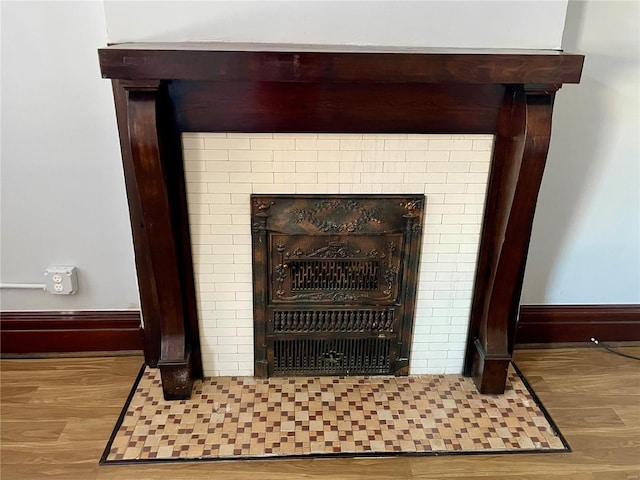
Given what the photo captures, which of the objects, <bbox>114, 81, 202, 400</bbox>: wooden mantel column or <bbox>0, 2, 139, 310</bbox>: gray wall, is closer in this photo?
<bbox>114, 81, 202, 400</bbox>: wooden mantel column

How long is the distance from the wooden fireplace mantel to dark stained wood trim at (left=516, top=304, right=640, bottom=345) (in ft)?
0.92

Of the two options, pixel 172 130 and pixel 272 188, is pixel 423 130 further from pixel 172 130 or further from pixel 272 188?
pixel 172 130

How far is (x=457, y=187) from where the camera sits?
1702mm

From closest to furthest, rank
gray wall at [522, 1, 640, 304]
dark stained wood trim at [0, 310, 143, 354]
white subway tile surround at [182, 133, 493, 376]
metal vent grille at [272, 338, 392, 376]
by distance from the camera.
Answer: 1. white subway tile surround at [182, 133, 493, 376]
2. gray wall at [522, 1, 640, 304]
3. metal vent grille at [272, 338, 392, 376]
4. dark stained wood trim at [0, 310, 143, 354]

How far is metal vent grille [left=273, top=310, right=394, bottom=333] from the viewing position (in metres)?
1.84

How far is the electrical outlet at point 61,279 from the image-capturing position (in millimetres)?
1920

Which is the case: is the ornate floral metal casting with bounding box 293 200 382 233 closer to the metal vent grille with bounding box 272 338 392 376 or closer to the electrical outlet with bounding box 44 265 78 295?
the metal vent grille with bounding box 272 338 392 376

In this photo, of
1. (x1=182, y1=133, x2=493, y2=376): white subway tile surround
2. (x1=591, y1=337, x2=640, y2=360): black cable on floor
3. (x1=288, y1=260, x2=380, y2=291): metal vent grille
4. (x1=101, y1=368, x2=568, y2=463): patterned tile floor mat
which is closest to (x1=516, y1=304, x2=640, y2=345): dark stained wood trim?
(x1=591, y1=337, x2=640, y2=360): black cable on floor

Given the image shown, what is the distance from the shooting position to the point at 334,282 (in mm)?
1804

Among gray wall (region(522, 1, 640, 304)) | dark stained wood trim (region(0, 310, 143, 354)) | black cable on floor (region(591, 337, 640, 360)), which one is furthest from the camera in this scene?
black cable on floor (region(591, 337, 640, 360))

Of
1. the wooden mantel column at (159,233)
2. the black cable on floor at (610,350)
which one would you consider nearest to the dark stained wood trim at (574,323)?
the black cable on floor at (610,350)

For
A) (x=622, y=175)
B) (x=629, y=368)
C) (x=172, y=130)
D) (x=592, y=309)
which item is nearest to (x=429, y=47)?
(x=172, y=130)

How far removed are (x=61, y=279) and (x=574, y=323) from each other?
71.8 inches

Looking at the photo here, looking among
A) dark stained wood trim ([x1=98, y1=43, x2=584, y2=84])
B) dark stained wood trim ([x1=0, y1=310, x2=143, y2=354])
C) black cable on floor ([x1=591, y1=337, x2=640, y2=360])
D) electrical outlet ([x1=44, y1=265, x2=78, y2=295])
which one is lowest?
Result: black cable on floor ([x1=591, y1=337, x2=640, y2=360])
